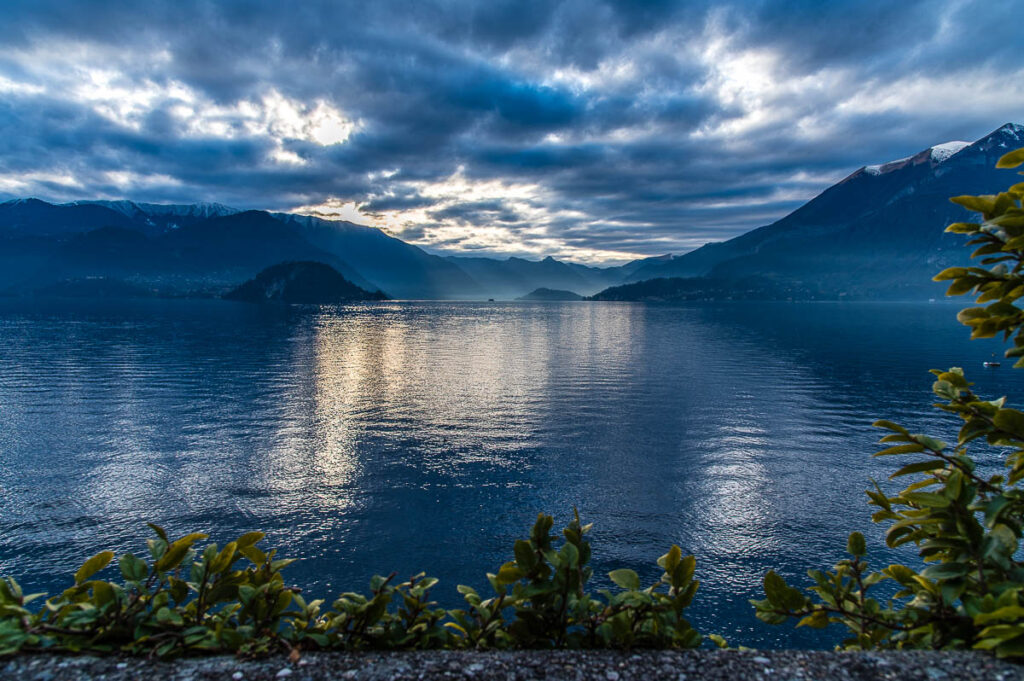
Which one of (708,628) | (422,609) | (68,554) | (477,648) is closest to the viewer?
(477,648)

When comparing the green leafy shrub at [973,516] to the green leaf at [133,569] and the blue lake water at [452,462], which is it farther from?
the blue lake water at [452,462]

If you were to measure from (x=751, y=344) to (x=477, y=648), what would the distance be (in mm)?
120899

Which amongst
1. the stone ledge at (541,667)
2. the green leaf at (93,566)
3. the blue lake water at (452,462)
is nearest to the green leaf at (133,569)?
the green leaf at (93,566)

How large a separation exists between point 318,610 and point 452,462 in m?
30.4

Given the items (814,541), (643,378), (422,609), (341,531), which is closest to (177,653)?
(422,609)

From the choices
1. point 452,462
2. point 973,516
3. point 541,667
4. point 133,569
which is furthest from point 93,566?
Answer: point 452,462

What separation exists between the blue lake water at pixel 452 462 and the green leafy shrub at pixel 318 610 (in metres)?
16.9

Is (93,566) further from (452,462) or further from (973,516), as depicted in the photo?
(452,462)

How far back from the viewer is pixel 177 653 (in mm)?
4129

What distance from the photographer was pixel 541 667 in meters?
4.14

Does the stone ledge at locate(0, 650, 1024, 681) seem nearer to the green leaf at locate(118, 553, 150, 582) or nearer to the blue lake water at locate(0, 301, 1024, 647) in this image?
the green leaf at locate(118, 553, 150, 582)

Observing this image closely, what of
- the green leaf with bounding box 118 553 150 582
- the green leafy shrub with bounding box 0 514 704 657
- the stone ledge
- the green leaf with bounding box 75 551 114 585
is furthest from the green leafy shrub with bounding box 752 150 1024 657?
the green leaf with bounding box 75 551 114 585

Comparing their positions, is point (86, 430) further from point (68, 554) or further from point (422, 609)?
point (422, 609)

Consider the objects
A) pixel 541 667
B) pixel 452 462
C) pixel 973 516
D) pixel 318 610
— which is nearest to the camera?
pixel 973 516
